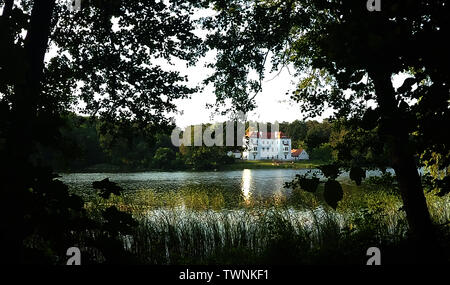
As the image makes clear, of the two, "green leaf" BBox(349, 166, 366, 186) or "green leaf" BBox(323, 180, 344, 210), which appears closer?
"green leaf" BBox(323, 180, 344, 210)

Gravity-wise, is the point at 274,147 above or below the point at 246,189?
above

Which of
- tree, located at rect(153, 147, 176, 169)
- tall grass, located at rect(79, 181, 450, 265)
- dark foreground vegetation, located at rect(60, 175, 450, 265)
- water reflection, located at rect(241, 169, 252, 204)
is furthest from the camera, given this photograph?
tree, located at rect(153, 147, 176, 169)

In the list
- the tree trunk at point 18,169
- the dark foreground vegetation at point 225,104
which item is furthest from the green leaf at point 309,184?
the tree trunk at point 18,169

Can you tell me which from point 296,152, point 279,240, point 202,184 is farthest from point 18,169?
point 296,152

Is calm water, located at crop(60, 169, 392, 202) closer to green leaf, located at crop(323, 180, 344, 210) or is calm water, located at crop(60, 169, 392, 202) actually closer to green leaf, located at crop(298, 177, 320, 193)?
green leaf, located at crop(298, 177, 320, 193)

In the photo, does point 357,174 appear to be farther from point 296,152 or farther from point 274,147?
point 274,147

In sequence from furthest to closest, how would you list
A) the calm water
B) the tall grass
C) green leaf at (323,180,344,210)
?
the calm water, the tall grass, green leaf at (323,180,344,210)

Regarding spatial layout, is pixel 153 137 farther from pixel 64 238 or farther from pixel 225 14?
pixel 64 238

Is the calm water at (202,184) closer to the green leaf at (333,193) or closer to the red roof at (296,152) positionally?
the green leaf at (333,193)

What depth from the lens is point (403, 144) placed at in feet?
4.53

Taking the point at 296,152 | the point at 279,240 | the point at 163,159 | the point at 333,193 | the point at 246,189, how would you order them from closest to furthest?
1. the point at 333,193
2. the point at 279,240
3. the point at 246,189
4. the point at 163,159
5. the point at 296,152

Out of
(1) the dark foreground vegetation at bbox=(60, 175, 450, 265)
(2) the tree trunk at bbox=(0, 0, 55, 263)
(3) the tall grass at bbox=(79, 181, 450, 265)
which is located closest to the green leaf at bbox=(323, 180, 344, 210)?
(2) the tree trunk at bbox=(0, 0, 55, 263)

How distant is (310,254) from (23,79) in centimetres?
583
